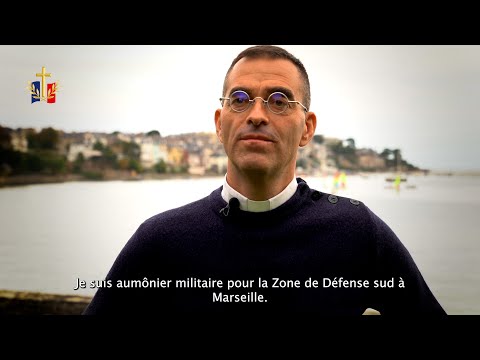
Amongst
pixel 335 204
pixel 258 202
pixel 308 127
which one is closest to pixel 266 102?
pixel 308 127

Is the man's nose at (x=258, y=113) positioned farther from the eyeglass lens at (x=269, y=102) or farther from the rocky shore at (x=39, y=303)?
the rocky shore at (x=39, y=303)

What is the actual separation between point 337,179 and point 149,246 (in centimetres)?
124

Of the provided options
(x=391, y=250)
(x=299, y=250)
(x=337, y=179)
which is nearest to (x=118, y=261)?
(x=299, y=250)

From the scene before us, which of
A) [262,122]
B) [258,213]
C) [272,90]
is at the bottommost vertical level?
[258,213]

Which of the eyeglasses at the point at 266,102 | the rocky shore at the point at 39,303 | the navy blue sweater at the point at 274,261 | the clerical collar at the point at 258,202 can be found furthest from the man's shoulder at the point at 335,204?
the rocky shore at the point at 39,303

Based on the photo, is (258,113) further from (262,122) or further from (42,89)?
(42,89)

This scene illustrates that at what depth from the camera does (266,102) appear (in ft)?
5.03

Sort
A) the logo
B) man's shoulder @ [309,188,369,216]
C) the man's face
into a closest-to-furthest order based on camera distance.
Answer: the man's face
man's shoulder @ [309,188,369,216]
the logo

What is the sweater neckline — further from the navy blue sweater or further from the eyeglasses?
the eyeglasses

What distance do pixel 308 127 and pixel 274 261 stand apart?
0.55 metres

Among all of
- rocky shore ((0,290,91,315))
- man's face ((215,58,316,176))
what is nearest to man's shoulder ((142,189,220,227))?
man's face ((215,58,316,176))

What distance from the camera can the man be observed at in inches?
60.6

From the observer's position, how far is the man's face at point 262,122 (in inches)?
59.4

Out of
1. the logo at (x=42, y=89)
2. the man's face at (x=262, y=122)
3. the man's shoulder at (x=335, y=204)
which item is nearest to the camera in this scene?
the man's face at (x=262, y=122)
